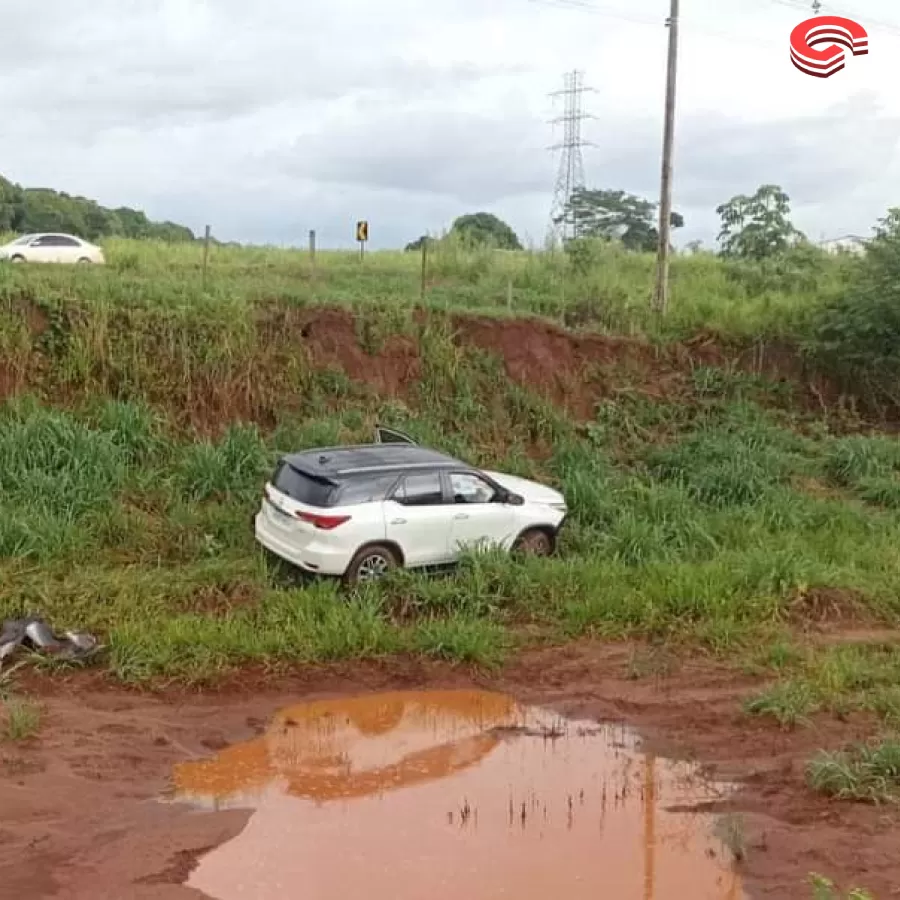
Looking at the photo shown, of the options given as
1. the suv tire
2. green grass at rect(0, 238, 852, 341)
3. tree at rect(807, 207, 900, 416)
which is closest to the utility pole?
green grass at rect(0, 238, 852, 341)

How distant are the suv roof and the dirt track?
6.94 ft

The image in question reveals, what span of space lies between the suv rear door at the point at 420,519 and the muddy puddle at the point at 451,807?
205cm

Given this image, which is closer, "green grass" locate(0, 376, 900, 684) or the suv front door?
"green grass" locate(0, 376, 900, 684)

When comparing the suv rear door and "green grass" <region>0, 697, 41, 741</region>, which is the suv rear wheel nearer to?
the suv rear door

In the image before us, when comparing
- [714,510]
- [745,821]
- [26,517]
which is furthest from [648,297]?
[745,821]

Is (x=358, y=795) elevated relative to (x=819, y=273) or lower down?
lower down

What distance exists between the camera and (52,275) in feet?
56.0

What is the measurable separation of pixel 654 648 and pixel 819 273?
535 inches

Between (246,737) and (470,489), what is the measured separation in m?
4.18

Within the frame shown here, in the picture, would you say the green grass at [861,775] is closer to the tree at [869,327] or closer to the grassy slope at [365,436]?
the grassy slope at [365,436]

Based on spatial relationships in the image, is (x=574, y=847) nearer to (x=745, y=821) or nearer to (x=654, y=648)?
(x=745, y=821)

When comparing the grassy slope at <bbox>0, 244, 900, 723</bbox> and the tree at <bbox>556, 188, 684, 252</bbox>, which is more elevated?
the tree at <bbox>556, 188, 684, 252</bbox>

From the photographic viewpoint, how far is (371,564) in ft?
39.9

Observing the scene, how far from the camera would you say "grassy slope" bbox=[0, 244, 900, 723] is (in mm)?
11484
